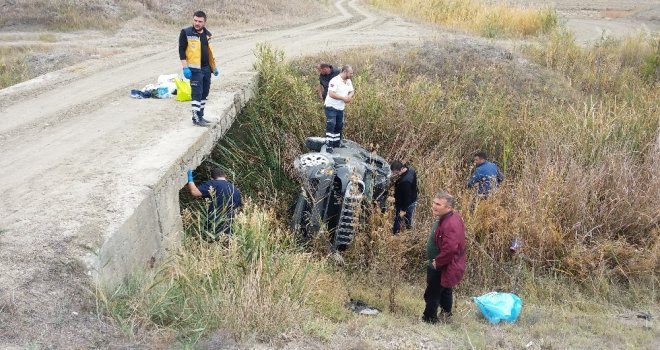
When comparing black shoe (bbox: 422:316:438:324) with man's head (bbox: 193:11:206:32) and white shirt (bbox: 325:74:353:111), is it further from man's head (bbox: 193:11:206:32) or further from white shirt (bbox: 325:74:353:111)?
man's head (bbox: 193:11:206:32)

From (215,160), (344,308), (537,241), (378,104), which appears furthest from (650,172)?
(215,160)

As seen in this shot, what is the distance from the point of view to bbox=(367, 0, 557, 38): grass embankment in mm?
19797

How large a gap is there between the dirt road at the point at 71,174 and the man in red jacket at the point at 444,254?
110 inches

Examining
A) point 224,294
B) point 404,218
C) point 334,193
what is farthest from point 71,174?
point 404,218

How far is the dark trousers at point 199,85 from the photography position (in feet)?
25.2

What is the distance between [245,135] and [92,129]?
2.64 meters

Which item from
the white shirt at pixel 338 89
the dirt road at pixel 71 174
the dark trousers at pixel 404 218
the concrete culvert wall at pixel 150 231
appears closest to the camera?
the dirt road at pixel 71 174

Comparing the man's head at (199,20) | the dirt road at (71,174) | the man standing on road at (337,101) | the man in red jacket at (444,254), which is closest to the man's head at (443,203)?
the man in red jacket at (444,254)

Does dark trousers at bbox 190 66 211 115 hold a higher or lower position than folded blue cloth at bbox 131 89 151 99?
higher

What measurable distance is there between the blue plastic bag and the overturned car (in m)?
1.78

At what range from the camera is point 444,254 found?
5.66 m

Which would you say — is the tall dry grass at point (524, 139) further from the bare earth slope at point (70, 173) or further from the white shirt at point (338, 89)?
the bare earth slope at point (70, 173)


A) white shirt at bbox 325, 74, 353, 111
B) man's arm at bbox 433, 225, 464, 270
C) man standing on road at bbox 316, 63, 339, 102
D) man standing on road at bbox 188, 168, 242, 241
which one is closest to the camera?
man's arm at bbox 433, 225, 464, 270

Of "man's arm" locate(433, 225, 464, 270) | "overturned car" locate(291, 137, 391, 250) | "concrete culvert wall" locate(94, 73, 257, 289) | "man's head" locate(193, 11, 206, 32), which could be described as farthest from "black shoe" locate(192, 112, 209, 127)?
"man's arm" locate(433, 225, 464, 270)
